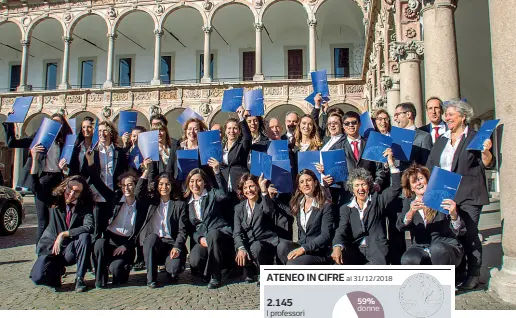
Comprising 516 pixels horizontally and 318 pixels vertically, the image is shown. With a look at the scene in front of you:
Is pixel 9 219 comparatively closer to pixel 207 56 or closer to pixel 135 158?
pixel 135 158

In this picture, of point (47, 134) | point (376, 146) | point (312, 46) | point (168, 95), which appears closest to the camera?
point (376, 146)

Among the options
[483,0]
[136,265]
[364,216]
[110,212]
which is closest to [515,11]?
[364,216]

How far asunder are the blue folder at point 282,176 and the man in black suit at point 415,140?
124 centimetres

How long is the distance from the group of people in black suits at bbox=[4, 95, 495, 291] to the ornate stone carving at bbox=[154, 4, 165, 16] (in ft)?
63.2

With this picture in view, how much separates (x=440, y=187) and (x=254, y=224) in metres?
1.98

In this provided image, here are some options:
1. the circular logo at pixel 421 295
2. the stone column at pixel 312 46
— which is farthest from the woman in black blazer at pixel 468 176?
the stone column at pixel 312 46

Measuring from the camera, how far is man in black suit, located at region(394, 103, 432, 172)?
15.2ft

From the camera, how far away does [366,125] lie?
512 cm

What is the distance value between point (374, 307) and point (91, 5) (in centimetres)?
2532

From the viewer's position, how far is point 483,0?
9.22m

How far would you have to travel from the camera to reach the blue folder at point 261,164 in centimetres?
461

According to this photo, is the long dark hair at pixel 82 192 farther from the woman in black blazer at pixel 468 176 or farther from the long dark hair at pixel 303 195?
the woman in black blazer at pixel 468 176

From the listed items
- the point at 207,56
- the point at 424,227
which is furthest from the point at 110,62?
the point at 424,227

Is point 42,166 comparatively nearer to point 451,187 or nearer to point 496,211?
point 451,187
